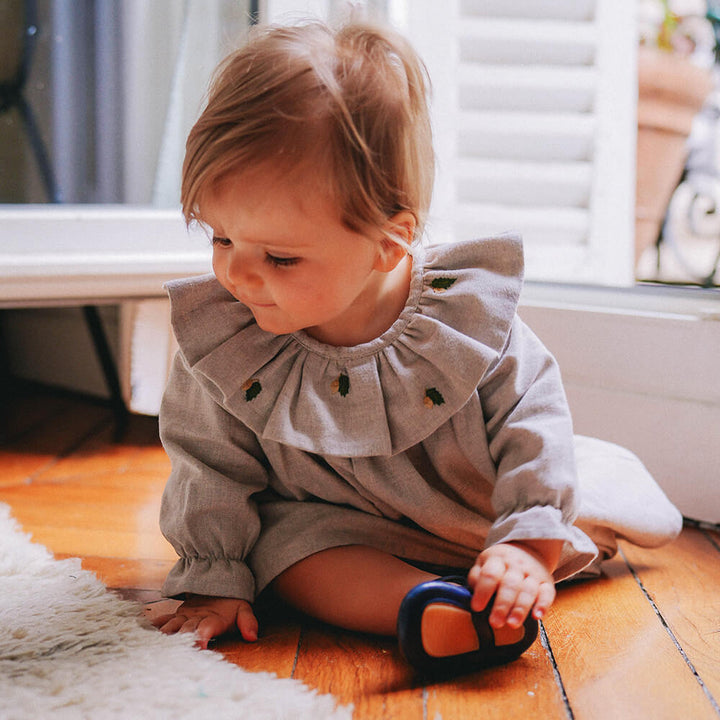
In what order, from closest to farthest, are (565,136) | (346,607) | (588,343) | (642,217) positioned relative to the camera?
(346,607), (588,343), (565,136), (642,217)

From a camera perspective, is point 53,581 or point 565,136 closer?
point 53,581

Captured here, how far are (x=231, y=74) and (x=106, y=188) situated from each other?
0.75 m

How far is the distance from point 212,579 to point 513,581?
0.25 metres

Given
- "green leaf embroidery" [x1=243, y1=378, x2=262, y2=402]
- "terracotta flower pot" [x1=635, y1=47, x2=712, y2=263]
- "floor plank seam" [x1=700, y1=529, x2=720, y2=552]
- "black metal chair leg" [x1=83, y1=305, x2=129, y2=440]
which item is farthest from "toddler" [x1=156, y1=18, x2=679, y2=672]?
"terracotta flower pot" [x1=635, y1=47, x2=712, y2=263]

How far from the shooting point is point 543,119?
1.22 m

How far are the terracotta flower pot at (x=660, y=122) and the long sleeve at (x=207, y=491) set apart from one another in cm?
102

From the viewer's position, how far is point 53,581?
2.43 ft

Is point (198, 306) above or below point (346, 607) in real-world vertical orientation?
above

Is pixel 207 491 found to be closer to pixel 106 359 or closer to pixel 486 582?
pixel 486 582

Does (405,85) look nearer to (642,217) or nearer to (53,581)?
(53,581)

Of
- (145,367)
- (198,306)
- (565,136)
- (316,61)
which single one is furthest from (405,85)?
(145,367)

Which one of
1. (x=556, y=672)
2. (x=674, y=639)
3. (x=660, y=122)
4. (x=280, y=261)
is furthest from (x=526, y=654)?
(x=660, y=122)

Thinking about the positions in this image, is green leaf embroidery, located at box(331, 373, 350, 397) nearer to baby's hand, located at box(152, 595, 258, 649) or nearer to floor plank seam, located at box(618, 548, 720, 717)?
baby's hand, located at box(152, 595, 258, 649)

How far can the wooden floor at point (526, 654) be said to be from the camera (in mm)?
583
